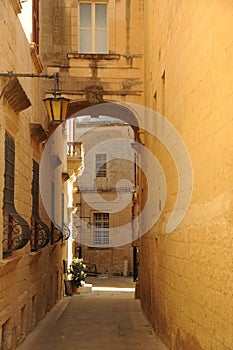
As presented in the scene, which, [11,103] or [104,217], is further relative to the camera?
[104,217]

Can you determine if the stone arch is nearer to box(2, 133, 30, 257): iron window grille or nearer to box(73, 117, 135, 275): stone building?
box(2, 133, 30, 257): iron window grille

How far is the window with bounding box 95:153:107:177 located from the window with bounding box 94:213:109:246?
2.58 meters

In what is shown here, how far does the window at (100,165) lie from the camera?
1497 inches

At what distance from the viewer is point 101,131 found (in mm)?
38469

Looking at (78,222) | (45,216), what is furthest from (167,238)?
(78,222)

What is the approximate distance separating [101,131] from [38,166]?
24.8 m

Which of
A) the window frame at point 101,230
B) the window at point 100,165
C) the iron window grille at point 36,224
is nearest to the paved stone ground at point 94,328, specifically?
the iron window grille at point 36,224

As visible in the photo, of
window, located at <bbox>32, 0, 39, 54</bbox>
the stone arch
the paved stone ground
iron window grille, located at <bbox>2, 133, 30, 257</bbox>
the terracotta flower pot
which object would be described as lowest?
the paved stone ground

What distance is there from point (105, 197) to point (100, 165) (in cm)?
208

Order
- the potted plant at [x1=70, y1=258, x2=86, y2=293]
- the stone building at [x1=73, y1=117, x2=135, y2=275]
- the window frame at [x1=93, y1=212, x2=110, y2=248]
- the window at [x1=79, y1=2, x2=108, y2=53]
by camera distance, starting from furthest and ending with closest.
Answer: the window frame at [x1=93, y1=212, x2=110, y2=248] < the stone building at [x1=73, y1=117, x2=135, y2=275] < the potted plant at [x1=70, y1=258, x2=86, y2=293] < the window at [x1=79, y1=2, x2=108, y2=53]

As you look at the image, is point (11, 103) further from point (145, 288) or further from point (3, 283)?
point (145, 288)

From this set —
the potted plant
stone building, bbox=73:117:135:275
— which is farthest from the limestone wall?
stone building, bbox=73:117:135:275

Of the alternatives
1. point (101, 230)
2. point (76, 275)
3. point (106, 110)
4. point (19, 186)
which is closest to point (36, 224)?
point (19, 186)

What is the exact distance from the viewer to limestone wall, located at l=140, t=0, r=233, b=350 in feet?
20.4
